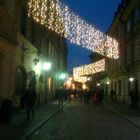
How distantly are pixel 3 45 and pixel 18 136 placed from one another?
676cm

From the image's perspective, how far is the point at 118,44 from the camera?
43750 mm

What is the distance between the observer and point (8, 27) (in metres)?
19.4

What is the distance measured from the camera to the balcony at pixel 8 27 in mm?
18031

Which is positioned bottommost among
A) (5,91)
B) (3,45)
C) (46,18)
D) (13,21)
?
(5,91)

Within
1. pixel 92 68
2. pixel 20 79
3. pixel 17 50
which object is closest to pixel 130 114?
pixel 20 79

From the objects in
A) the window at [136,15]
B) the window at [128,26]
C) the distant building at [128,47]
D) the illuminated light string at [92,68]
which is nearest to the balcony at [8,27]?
the distant building at [128,47]

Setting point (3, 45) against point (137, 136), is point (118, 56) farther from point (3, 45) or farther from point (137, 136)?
point (137, 136)

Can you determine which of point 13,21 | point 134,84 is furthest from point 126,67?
point 13,21

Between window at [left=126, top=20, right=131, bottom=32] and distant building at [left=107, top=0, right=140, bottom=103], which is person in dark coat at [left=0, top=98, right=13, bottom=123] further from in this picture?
window at [left=126, top=20, right=131, bottom=32]

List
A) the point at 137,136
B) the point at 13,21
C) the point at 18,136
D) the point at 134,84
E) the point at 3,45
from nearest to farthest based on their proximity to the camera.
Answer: the point at 18,136 → the point at 137,136 → the point at 3,45 → the point at 13,21 → the point at 134,84

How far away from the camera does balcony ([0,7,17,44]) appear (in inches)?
710

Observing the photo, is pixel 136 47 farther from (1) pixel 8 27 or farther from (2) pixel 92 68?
(2) pixel 92 68

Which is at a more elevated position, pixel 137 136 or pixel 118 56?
pixel 118 56

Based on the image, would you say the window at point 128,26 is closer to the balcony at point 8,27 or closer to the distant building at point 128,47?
the distant building at point 128,47
